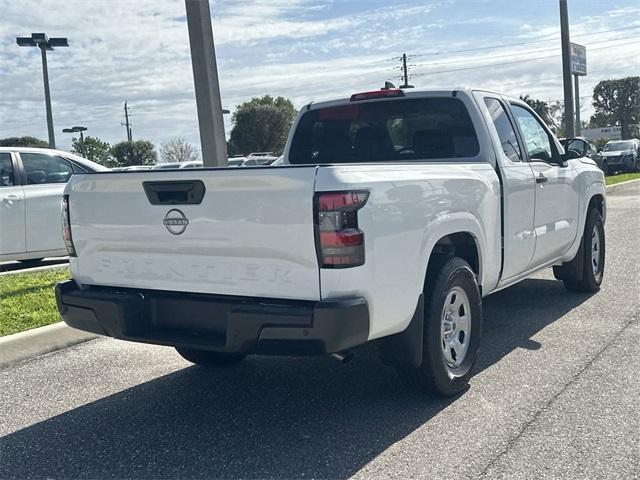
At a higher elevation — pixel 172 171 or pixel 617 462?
pixel 172 171

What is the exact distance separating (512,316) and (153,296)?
355cm

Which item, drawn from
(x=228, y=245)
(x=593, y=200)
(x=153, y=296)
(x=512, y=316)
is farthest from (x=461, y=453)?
(x=593, y=200)

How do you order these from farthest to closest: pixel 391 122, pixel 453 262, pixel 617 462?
pixel 391 122, pixel 453 262, pixel 617 462

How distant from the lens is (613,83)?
234ft

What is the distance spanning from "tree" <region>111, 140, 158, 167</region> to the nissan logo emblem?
46299 mm

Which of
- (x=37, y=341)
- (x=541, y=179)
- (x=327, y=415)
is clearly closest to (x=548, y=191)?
(x=541, y=179)

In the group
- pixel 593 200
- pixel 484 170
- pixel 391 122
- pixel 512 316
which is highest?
pixel 391 122

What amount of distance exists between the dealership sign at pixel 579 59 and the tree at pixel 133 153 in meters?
30.0

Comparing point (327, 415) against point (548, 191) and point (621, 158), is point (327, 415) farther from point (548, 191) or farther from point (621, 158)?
point (621, 158)

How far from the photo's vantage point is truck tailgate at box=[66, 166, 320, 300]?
3.44m

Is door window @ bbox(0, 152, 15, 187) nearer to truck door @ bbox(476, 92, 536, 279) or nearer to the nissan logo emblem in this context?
the nissan logo emblem

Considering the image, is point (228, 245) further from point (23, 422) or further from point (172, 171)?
point (23, 422)

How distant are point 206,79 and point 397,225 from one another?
4.47m

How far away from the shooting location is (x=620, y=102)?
71.2m
